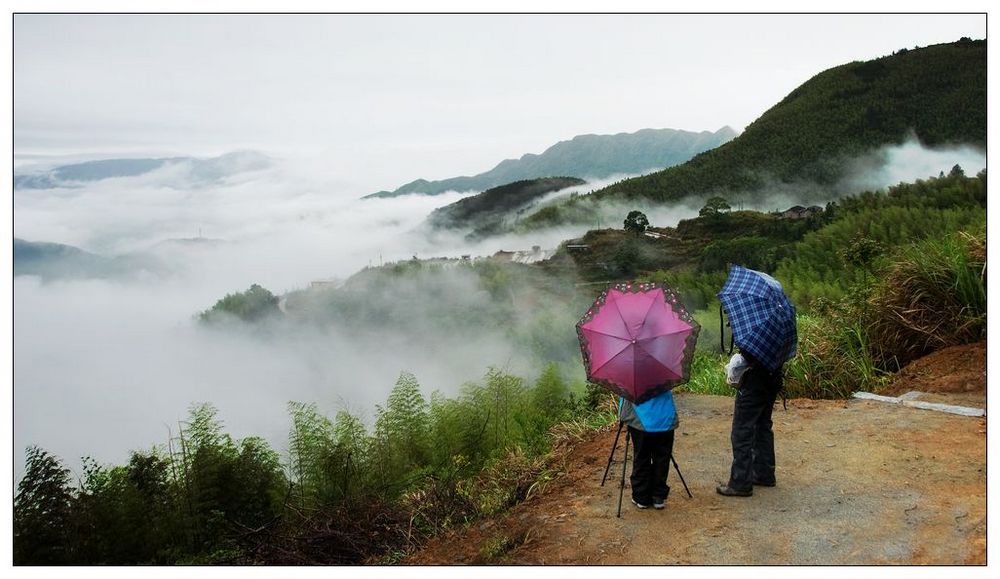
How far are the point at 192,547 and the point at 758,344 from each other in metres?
7.67

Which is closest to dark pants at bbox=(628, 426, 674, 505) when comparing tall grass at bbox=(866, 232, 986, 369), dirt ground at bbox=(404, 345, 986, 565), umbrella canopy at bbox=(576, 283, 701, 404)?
dirt ground at bbox=(404, 345, 986, 565)

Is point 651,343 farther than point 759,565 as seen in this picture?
Yes

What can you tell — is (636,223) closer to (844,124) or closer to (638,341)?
(844,124)

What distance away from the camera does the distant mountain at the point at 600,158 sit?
24.3m

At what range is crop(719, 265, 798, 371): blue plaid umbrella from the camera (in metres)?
5.16

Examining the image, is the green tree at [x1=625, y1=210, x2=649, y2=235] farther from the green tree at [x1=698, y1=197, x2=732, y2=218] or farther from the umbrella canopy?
the umbrella canopy

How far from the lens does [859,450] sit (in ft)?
21.0

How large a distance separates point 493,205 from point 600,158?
5.10m

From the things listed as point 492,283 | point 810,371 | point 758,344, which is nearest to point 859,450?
point 758,344

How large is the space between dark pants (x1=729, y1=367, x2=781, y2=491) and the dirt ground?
0.15 meters

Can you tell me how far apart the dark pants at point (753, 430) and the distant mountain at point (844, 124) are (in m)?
17.7

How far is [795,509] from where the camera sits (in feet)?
17.5

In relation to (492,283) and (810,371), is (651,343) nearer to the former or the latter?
(810,371)

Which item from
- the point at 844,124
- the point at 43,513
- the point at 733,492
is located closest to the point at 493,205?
the point at 844,124
